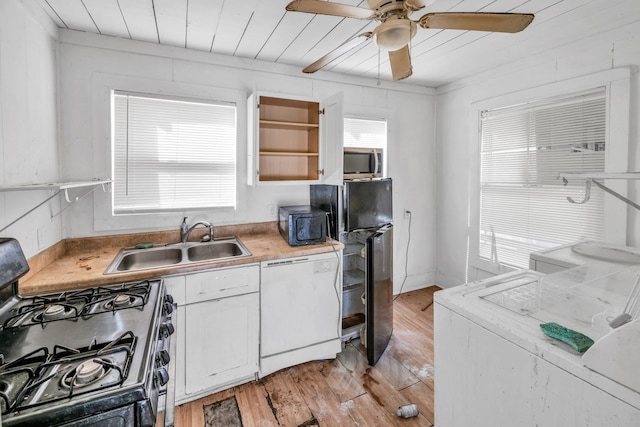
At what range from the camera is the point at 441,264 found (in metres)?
3.86

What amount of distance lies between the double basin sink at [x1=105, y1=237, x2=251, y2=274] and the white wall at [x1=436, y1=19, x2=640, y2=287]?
250cm

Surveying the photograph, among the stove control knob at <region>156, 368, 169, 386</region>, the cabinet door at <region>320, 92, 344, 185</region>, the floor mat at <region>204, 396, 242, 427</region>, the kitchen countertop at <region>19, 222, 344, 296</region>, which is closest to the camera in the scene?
the stove control knob at <region>156, 368, 169, 386</region>

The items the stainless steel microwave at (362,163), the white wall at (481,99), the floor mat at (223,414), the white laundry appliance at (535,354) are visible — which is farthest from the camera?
the stainless steel microwave at (362,163)

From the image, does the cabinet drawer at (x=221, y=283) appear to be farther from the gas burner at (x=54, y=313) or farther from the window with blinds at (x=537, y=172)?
the window with blinds at (x=537, y=172)

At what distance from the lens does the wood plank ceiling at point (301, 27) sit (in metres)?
1.87

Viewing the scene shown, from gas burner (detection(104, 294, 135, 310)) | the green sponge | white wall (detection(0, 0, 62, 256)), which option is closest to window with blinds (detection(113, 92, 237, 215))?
white wall (detection(0, 0, 62, 256))

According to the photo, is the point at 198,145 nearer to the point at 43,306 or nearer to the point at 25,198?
the point at 25,198

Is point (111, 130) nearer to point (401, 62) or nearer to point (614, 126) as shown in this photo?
point (401, 62)

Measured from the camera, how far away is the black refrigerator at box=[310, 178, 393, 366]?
7.91 feet

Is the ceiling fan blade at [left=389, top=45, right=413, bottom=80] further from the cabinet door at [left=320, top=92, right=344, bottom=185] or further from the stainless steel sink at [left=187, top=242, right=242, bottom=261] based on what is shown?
the stainless steel sink at [left=187, top=242, right=242, bottom=261]

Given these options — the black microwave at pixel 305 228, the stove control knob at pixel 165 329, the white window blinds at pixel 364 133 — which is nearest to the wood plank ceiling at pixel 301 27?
the white window blinds at pixel 364 133

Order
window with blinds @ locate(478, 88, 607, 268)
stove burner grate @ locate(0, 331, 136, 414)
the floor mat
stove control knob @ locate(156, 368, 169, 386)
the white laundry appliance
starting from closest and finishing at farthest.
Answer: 1. the white laundry appliance
2. stove burner grate @ locate(0, 331, 136, 414)
3. stove control knob @ locate(156, 368, 169, 386)
4. the floor mat
5. window with blinds @ locate(478, 88, 607, 268)

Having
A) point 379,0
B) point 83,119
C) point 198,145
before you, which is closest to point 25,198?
point 83,119

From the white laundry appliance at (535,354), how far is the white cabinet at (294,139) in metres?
1.57
